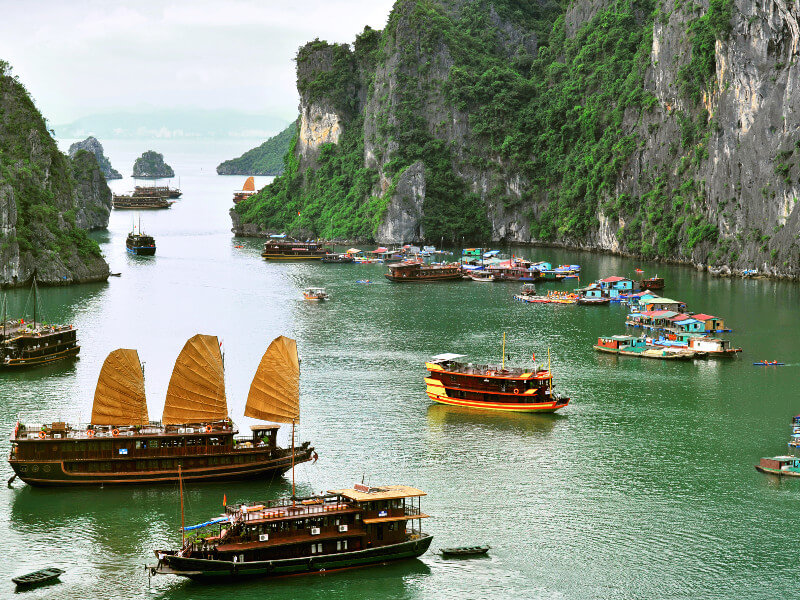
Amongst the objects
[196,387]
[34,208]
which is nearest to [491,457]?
[196,387]

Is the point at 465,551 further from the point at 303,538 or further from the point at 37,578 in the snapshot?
the point at 37,578

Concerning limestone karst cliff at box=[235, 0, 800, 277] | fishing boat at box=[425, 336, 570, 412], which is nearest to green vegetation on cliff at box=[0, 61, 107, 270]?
limestone karst cliff at box=[235, 0, 800, 277]

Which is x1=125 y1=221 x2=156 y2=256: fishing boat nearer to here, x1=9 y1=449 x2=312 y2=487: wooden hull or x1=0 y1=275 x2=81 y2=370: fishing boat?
x1=0 y1=275 x2=81 y2=370: fishing boat

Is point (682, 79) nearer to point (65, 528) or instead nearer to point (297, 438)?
point (297, 438)

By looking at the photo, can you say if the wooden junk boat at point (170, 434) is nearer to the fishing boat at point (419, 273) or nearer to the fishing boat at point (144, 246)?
the fishing boat at point (419, 273)

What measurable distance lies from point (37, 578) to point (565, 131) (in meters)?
141

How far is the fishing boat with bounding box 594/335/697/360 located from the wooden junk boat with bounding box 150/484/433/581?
42.0 meters

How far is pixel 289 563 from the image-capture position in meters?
40.6

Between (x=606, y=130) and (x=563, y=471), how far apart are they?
114815 mm

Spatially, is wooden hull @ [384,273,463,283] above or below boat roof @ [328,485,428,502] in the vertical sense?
above

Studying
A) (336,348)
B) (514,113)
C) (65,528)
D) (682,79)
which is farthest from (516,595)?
(514,113)

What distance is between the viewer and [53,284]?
114m

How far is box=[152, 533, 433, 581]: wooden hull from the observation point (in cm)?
3938

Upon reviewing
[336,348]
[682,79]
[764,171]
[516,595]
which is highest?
[682,79]
